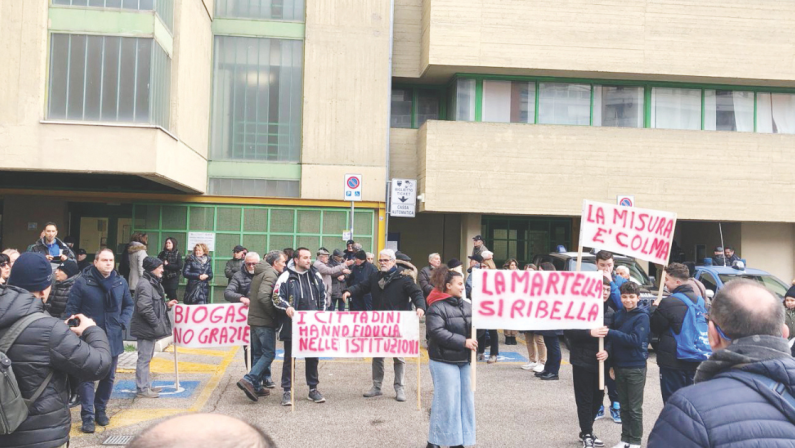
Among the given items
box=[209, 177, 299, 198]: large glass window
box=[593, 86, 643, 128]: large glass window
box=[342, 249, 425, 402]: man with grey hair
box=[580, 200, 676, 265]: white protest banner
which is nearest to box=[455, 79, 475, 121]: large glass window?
box=[593, 86, 643, 128]: large glass window

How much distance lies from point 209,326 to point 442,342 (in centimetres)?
425

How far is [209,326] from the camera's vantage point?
916cm

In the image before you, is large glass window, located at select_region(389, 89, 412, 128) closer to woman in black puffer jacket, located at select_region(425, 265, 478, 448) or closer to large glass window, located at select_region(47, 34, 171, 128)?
large glass window, located at select_region(47, 34, 171, 128)

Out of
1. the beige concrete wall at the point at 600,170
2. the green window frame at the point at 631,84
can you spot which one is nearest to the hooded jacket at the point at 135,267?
the beige concrete wall at the point at 600,170

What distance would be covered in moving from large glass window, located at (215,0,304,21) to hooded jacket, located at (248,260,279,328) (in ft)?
35.8

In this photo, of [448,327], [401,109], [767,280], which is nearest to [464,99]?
[401,109]

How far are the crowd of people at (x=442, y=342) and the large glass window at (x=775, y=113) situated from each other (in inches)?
438

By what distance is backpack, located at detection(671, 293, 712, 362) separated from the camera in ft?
20.4

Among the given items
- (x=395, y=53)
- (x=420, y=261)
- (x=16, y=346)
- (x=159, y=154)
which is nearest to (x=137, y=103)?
(x=159, y=154)

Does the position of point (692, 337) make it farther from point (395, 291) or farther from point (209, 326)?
point (209, 326)

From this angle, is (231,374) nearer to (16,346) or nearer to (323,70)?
(16,346)

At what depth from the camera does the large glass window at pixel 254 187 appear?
17.1 meters

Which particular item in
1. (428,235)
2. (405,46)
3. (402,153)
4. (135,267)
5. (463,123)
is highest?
(405,46)

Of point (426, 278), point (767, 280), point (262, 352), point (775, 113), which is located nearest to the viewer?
point (262, 352)
